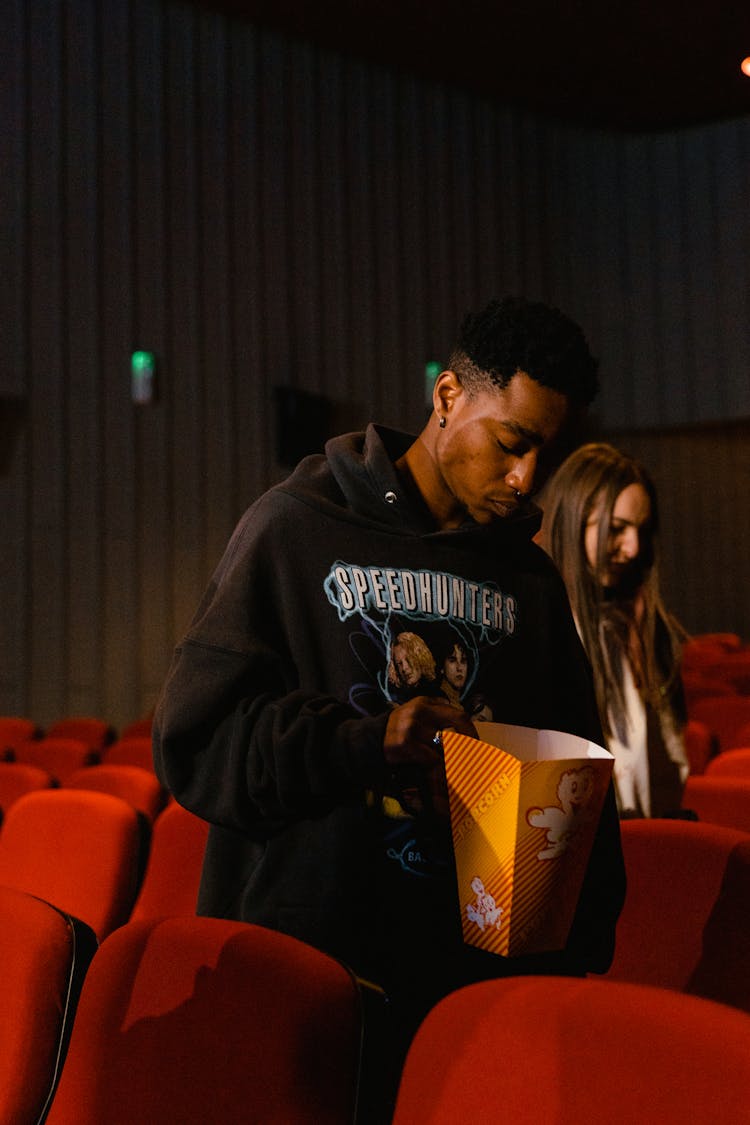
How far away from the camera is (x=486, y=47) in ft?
26.2

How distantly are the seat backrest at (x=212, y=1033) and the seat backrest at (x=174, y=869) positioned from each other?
1.13 m

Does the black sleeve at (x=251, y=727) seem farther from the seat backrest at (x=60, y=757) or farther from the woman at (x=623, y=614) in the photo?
the seat backrest at (x=60, y=757)

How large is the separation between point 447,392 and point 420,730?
44 cm

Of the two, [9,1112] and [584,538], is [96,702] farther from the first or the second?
[9,1112]

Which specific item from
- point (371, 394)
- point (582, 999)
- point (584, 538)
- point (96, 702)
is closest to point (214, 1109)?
point (582, 999)

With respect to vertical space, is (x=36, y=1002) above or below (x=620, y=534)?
below

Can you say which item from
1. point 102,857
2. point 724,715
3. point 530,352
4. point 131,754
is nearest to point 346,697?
point 530,352

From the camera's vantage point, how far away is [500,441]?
121 centimetres

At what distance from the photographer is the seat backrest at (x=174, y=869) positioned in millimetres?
2350

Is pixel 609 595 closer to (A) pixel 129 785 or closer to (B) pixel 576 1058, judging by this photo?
(B) pixel 576 1058

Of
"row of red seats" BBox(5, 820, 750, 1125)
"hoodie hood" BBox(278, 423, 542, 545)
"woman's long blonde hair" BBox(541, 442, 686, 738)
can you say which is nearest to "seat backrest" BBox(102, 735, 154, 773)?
"woman's long blonde hair" BBox(541, 442, 686, 738)

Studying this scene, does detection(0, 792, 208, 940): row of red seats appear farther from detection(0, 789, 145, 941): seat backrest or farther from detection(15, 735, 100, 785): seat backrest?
detection(15, 735, 100, 785): seat backrest

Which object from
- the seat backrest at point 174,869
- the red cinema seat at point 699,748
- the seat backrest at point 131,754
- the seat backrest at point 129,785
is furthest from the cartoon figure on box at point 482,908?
the seat backrest at point 131,754

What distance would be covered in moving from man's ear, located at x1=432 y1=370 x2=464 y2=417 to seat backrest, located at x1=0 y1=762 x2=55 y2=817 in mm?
2618
